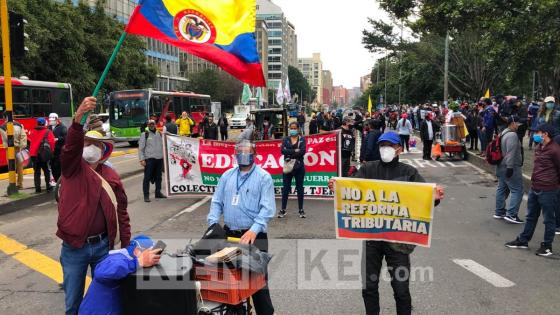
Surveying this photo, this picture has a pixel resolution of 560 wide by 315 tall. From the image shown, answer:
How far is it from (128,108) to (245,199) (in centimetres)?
2565

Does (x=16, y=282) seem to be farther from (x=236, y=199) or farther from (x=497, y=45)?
(x=497, y=45)

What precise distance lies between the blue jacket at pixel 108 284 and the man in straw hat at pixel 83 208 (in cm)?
75

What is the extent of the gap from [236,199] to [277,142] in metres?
7.01

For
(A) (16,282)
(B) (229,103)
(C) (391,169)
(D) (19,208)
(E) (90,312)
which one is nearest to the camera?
(E) (90,312)

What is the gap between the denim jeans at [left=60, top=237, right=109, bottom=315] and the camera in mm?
3779

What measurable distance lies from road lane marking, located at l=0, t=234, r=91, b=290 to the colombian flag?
3.01 meters

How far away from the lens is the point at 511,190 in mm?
9062

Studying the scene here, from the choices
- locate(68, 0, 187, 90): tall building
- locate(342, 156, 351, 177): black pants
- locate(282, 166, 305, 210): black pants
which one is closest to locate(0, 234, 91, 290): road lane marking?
locate(282, 166, 305, 210): black pants

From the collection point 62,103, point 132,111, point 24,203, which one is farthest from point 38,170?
point 132,111

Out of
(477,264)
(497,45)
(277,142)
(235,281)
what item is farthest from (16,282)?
(497,45)

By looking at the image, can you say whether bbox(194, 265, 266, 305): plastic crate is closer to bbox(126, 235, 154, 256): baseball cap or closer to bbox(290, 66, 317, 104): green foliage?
bbox(126, 235, 154, 256): baseball cap

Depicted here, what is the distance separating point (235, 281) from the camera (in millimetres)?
3400

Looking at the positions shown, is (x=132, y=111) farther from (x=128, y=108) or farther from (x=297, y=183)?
(x=297, y=183)

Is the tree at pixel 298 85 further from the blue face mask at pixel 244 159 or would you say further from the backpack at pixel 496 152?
the blue face mask at pixel 244 159
